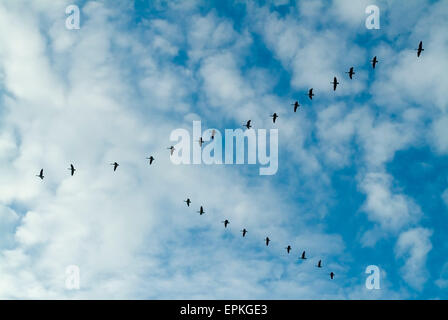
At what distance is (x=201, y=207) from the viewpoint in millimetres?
60219
